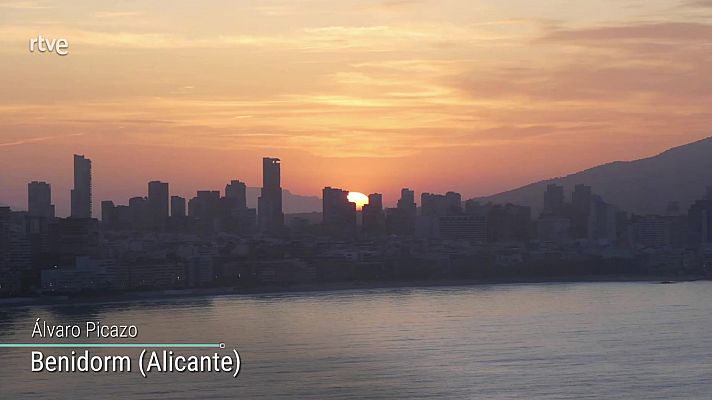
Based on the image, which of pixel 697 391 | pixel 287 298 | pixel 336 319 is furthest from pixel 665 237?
pixel 697 391

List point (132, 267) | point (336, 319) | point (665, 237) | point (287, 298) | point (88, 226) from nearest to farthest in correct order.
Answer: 1. point (336, 319)
2. point (287, 298)
3. point (132, 267)
4. point (88, 226)
5. point (665, 237)

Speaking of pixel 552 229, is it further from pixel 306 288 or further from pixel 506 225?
pixel 306 288

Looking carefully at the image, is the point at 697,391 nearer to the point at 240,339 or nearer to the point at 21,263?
the point at 240,339

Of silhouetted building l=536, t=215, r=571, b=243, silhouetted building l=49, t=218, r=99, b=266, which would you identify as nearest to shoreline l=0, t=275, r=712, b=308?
silhouetted building l=49, t=218, r=99, b=266

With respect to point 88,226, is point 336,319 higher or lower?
lower

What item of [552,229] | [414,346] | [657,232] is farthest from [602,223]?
[414,346]

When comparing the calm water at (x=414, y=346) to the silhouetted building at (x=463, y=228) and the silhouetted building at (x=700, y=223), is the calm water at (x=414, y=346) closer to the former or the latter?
the silhouetted building at (x=463, y=228)
